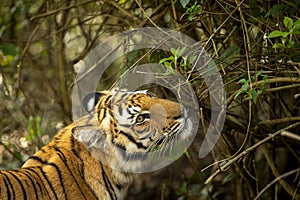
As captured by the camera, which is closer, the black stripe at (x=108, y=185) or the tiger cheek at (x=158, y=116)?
the tiger cheek at (x=158, y=116)

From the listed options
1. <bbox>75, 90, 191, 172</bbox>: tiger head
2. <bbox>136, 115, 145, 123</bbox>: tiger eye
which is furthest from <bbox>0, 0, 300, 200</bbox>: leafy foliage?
<bbox>136, 115, 145, 123</bbox>: tiger eye

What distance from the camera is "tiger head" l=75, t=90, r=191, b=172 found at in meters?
3.42

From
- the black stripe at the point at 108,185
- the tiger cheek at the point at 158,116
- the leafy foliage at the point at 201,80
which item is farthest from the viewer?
the black stripe at the point at 108,185

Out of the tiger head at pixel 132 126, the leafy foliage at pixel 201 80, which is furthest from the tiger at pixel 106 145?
the leafy foliage at pixel 201 80

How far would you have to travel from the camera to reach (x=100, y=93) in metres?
3.68

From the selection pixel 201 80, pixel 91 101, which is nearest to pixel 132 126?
pixel 91 101

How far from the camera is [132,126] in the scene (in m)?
3.48

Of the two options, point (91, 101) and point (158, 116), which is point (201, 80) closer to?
point (158, 116)

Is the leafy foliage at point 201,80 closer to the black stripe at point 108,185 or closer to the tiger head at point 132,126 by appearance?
the tiger head at point 132,126

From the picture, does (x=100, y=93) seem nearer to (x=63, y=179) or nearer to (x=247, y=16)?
(x=63, y=179)

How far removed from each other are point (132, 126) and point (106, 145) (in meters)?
0.17

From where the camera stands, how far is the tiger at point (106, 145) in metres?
3.41

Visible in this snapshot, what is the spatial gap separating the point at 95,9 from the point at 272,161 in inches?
73.2

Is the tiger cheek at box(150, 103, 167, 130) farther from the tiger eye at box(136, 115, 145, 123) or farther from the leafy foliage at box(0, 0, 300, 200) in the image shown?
the leafy foliage at box(0, 0, 300, 200)
